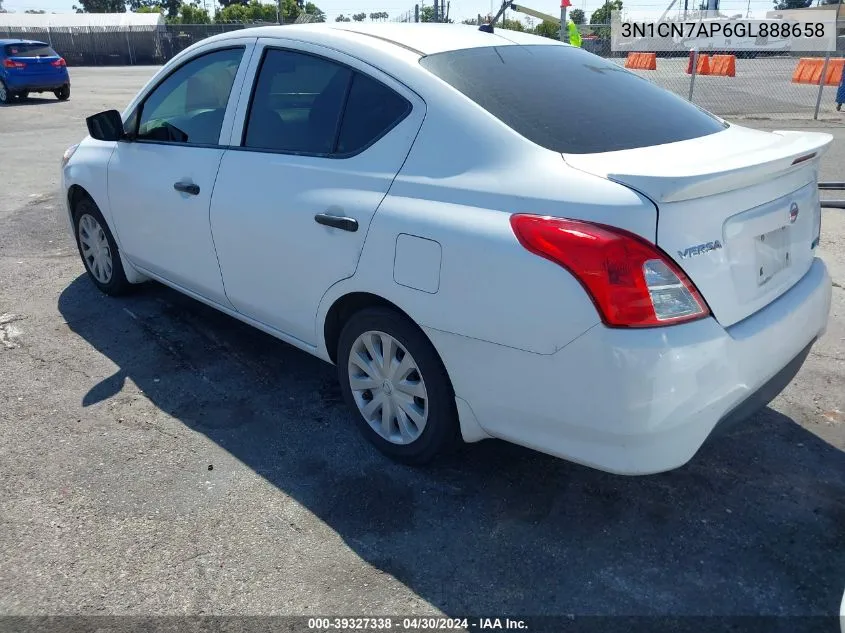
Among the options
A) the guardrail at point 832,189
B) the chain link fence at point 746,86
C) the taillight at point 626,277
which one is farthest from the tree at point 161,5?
the taillight at point 626,277

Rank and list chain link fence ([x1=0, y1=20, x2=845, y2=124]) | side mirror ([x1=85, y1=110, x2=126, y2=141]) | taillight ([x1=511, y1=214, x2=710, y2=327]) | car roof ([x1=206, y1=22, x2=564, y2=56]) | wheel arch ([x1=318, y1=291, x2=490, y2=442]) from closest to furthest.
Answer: taillight ([x1=511, y1=214, x2=710, y2=327]) → wheel arch ([x1=318, y1=291, x2=490, y2=442]) → car roof ([x1=206, y1=22, x2=564, y2=56]) → side mirror ([x1=85, y1=110, x2=126, y2=141]) → chain link fence ([x1=0, y1=20, x2=845, y2=124])

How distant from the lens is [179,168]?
12.9ft

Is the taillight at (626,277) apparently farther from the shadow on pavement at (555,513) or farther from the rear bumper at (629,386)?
the shadow on pavement at (555,513)

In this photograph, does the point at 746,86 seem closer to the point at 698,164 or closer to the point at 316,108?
the point at 316,108

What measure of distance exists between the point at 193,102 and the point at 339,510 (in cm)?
249

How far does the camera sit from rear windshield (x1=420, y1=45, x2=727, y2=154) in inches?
108

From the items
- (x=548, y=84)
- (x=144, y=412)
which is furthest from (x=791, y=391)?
(x=144, y=412)

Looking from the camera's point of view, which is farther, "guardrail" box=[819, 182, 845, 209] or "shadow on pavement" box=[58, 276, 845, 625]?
"guardrail" box=[819, 182, 845, 209]

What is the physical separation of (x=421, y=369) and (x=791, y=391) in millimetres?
2167

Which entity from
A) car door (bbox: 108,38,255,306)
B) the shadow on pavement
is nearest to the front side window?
car door (bbox: 108,38,255,306)

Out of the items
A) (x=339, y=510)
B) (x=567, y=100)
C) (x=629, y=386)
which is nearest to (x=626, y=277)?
(x=629, y=386)

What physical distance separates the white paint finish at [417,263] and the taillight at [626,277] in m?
0.50

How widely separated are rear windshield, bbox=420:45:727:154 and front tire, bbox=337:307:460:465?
911 millimetres

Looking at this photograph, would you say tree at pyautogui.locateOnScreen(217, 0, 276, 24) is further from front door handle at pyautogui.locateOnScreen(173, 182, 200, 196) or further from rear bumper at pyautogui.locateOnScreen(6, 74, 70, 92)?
front door handle at pyautogui.locateOnScreen(173, 182, 200, 196)
